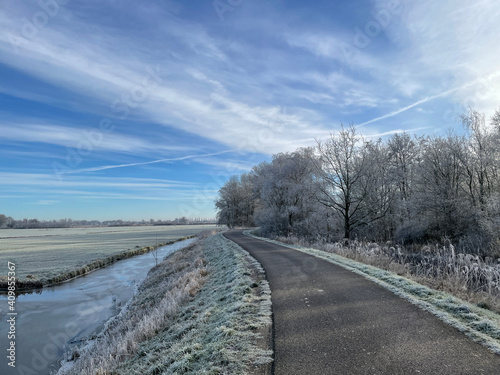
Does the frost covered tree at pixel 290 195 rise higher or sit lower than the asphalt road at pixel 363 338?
higher

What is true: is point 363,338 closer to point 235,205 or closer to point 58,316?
point 58,316

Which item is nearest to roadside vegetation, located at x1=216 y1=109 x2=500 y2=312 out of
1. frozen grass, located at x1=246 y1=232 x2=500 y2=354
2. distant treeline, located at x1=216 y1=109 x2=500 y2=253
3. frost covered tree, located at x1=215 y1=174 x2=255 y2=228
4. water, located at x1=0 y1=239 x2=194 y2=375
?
distant treeline, located at x1=216 y1=109 x2=500 y2=253

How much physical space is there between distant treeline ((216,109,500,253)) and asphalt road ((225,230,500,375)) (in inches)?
622

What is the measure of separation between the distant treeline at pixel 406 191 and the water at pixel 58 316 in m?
17.4

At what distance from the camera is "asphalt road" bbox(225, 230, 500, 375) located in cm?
377

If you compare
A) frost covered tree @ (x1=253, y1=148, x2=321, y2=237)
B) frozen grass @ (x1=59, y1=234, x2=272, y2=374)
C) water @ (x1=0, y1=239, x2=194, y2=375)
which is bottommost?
water @ (x1=0, y1=239, x2=194, y2=375)

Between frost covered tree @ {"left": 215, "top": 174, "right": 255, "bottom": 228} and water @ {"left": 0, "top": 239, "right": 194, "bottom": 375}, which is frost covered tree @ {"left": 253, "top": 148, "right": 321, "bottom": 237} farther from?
frost covered tree @ {"left": 215, "top": 174, "right": 255, "bottom": 228}

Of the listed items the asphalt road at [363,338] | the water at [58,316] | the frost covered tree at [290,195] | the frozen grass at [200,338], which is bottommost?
the water at [58,316]

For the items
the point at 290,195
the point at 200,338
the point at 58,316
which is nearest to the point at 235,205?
the point at 290,195

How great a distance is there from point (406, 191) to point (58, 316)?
3048 centimetres

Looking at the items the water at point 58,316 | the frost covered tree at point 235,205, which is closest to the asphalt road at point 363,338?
the water at point 58,316

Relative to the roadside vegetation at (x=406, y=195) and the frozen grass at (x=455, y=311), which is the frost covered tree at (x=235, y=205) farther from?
the frozen grass at (x=455, y=311)

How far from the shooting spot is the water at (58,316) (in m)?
8.92

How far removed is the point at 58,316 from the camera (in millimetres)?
12758
